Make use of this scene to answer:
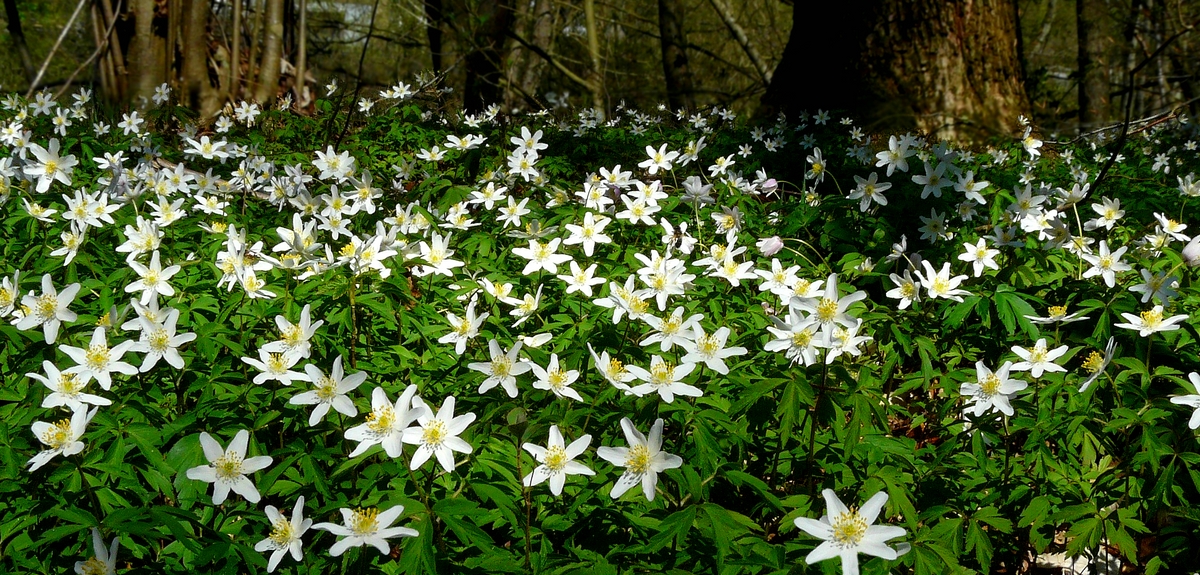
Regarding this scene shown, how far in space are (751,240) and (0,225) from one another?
3064mm

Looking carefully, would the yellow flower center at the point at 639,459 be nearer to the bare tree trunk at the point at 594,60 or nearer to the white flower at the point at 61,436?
the white flower at the point at 61,436

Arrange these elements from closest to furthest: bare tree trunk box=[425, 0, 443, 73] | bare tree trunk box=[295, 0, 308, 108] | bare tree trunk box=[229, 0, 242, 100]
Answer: bare tree trunk box=[229, 0, 242, 100] < bare tree trunk box=[295, 0, 308, 108] < bare tree trunk box=[425, 0, 443, 73]

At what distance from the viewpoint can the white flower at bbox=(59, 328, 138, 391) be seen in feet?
5.79

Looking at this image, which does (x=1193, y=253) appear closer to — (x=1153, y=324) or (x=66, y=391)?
(x=1153, y=324)

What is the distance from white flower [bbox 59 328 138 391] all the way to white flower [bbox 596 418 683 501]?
1.14 m

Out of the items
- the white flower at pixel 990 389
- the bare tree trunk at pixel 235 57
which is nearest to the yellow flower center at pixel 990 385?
the white flower at pixel 990 389

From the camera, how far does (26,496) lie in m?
1.73

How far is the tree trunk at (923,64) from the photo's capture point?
17.6 feet

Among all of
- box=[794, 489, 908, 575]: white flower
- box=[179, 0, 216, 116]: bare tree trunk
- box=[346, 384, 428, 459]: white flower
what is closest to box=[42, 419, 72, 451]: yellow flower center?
box=[346, 384, 428, 459]: white flower

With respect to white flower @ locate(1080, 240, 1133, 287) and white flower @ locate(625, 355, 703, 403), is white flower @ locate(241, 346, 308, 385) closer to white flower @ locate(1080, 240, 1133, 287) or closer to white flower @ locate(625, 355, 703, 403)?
white flower @ locate(625, 355, 703, 403)

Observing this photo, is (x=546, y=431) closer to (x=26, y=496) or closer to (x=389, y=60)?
(x=26, y=496)

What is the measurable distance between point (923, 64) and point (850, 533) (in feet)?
16.0

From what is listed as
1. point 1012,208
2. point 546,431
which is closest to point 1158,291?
point 1012,208

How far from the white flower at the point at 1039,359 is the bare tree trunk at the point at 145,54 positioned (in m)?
7.56
